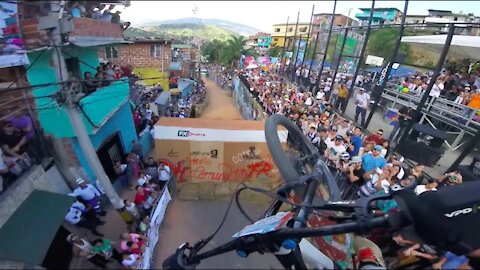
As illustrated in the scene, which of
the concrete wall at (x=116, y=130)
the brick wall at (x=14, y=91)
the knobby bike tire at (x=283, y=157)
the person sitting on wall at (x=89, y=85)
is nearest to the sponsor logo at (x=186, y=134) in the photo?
the concrete wall at (x=116, y=130)

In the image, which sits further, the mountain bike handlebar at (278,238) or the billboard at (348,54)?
the billboard at (348,54)

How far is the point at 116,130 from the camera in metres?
9.95

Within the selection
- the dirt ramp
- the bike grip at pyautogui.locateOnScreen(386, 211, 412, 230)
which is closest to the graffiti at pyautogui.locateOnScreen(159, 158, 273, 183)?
the dirt ramp

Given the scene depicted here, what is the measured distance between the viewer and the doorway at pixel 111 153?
8.88m

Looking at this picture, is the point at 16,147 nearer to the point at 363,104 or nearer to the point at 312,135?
the point at 312,135

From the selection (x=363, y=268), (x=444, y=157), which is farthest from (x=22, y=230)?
(x=444, y=157)

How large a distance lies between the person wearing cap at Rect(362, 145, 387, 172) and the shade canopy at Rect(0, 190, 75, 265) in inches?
258

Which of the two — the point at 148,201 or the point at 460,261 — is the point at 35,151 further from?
the point at 460,261

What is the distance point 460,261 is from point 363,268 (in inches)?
32.5

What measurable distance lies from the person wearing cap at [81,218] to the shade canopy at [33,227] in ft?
1.26

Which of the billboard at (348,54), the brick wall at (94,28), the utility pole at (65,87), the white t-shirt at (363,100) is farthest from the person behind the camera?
the billboard at (348,54)

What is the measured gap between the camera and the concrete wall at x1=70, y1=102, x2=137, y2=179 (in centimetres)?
771

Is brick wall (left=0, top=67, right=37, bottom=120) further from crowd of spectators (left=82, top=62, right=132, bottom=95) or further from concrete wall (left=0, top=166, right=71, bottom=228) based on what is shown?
concrete wall (left=0, top=166, right=71, bottom=228)

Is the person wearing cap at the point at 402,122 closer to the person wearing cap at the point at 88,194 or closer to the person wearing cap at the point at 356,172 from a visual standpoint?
the person wearing cap at the point at 356,172
